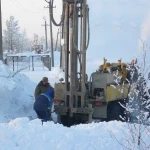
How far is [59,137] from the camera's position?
6688 millimetres

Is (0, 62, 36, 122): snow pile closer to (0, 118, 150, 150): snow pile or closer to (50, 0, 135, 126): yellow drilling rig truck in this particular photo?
(50, 0, 135, 126): yellow drilling rig truck

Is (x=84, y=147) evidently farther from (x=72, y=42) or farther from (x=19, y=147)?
(x=72, y=42)

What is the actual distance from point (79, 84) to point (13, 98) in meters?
4.47

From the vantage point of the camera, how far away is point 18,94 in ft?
50.7

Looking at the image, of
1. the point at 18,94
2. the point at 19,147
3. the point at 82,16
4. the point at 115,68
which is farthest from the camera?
the point at 18,94

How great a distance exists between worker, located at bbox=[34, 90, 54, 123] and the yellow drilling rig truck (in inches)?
9.9

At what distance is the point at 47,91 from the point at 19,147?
5.15 metres

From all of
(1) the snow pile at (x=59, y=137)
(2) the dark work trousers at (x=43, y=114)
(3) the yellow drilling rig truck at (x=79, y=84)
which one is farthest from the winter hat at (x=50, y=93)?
(1) the snow pile at (x=59, y=137)

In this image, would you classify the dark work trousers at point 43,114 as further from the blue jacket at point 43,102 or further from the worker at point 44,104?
the blue jacket at point 43,102

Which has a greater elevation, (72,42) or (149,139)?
(72,42)

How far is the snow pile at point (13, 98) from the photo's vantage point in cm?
1356

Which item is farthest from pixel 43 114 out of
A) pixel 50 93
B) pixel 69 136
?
pixel 69 136

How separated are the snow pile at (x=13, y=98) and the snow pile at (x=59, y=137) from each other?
5.60 m

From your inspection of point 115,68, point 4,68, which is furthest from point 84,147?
point 4,68
